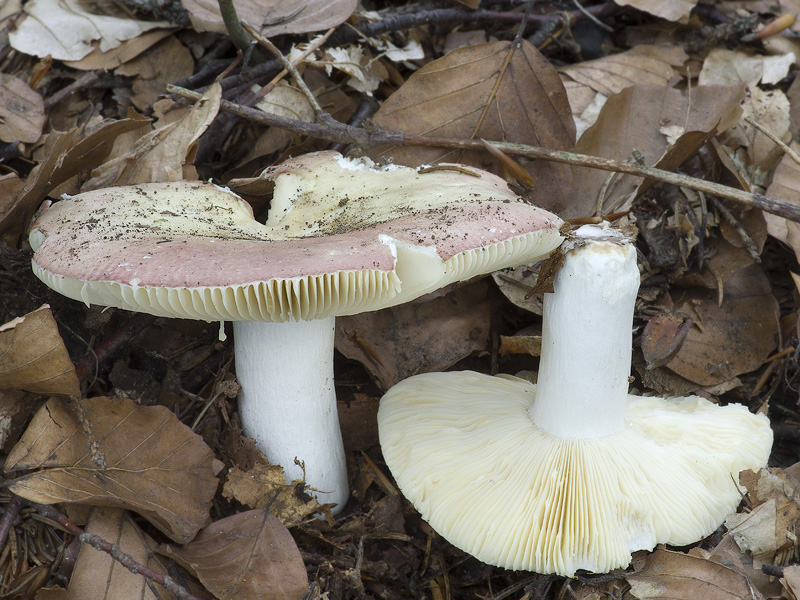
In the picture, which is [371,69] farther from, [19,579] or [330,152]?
[19,579]

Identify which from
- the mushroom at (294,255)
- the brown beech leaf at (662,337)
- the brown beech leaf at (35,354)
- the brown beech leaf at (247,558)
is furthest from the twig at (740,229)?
the brown beech leaf at (35,354)

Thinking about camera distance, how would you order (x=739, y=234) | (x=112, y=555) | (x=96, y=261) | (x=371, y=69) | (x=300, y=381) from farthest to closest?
(x=371, y=69), (x=739, y=234), (x=300, y=381), (x=112, y=555), (x=96, y=261)

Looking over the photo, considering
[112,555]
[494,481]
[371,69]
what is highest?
[371,69]

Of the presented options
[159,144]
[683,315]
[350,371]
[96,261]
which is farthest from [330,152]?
[683,315]

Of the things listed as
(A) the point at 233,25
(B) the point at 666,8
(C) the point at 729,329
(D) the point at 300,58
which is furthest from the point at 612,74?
(A) the point at 233,25

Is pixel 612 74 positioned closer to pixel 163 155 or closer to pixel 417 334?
pixel 417 334

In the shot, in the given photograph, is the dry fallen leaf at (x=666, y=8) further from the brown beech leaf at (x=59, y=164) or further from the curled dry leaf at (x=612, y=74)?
the brown beech leaf at (x=59, y=164)

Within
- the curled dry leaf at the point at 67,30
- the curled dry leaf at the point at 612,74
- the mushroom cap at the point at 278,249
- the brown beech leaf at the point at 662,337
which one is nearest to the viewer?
the mushroom cap at the point at 278,249
